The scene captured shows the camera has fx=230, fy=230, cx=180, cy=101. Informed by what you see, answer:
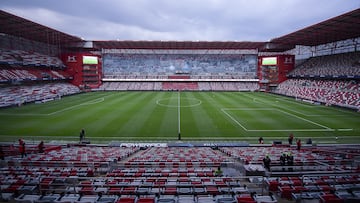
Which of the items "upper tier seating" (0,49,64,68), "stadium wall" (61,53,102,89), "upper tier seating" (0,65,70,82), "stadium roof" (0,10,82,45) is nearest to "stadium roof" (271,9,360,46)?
"stadium roof" (0,10,82,45)

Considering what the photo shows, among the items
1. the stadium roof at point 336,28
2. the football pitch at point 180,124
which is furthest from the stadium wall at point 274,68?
the football pitch at point 180,124

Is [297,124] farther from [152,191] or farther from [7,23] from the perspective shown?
[7,23]

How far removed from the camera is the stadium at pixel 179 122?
25.4 feet

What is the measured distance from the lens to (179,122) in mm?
29344

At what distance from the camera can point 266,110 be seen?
37.3 metres

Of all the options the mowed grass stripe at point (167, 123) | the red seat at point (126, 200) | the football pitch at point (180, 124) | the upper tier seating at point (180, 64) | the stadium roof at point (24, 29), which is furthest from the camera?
the upper tier seating at point (180, 64)

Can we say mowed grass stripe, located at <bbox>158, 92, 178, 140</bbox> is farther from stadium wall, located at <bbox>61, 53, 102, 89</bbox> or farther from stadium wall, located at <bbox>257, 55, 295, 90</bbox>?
stadium wall, located at <bbox>257, 55, 295, 90</bbox>

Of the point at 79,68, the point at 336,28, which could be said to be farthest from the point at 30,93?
the point at 336,28

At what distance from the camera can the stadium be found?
25.4ft

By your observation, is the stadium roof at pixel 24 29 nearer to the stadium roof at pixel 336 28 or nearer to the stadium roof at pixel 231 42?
the stadium roof at pixel 231 42

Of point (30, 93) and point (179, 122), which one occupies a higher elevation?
point (30, 93)

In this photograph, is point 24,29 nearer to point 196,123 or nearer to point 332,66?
point 196,123

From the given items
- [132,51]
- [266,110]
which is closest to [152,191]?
[266,110]

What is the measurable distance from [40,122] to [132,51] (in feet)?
194
